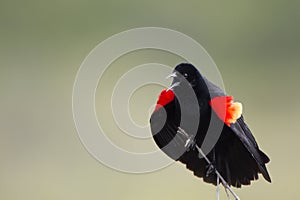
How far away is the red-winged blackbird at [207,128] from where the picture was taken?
3.65ft

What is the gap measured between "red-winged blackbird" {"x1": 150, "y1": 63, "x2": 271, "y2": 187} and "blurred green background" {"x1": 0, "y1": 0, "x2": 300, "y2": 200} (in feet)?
4.60

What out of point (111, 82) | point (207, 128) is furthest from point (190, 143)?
point (111, 82)

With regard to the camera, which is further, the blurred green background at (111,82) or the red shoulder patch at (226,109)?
the blurred green background at (111,82)

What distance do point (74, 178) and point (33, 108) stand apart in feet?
1.71

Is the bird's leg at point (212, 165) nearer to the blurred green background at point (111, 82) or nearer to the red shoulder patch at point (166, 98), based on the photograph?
the red shoulder patch at point (166, 98)

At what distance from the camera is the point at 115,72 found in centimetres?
329

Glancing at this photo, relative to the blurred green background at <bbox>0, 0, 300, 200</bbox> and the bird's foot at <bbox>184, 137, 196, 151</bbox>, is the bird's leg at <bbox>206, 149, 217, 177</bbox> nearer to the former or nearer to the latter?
the bird's foot at <bbox>184, 137, 196, 151</bbox>

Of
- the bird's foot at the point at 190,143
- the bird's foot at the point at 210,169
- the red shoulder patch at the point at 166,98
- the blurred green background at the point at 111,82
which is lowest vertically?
the bird's foot at the point at 210,169

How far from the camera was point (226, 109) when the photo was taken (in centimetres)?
111

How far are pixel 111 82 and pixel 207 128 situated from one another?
213 cm

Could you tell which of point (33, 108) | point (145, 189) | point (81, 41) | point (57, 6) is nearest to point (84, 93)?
point (145, 189)

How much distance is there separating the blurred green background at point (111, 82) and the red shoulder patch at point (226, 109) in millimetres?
1457

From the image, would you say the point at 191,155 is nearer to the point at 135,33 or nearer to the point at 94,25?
the point at 135,33

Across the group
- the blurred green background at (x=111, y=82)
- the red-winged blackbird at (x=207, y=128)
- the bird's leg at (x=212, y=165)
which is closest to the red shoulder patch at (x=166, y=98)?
the red-winged blackbird at (x=207, y=128)
